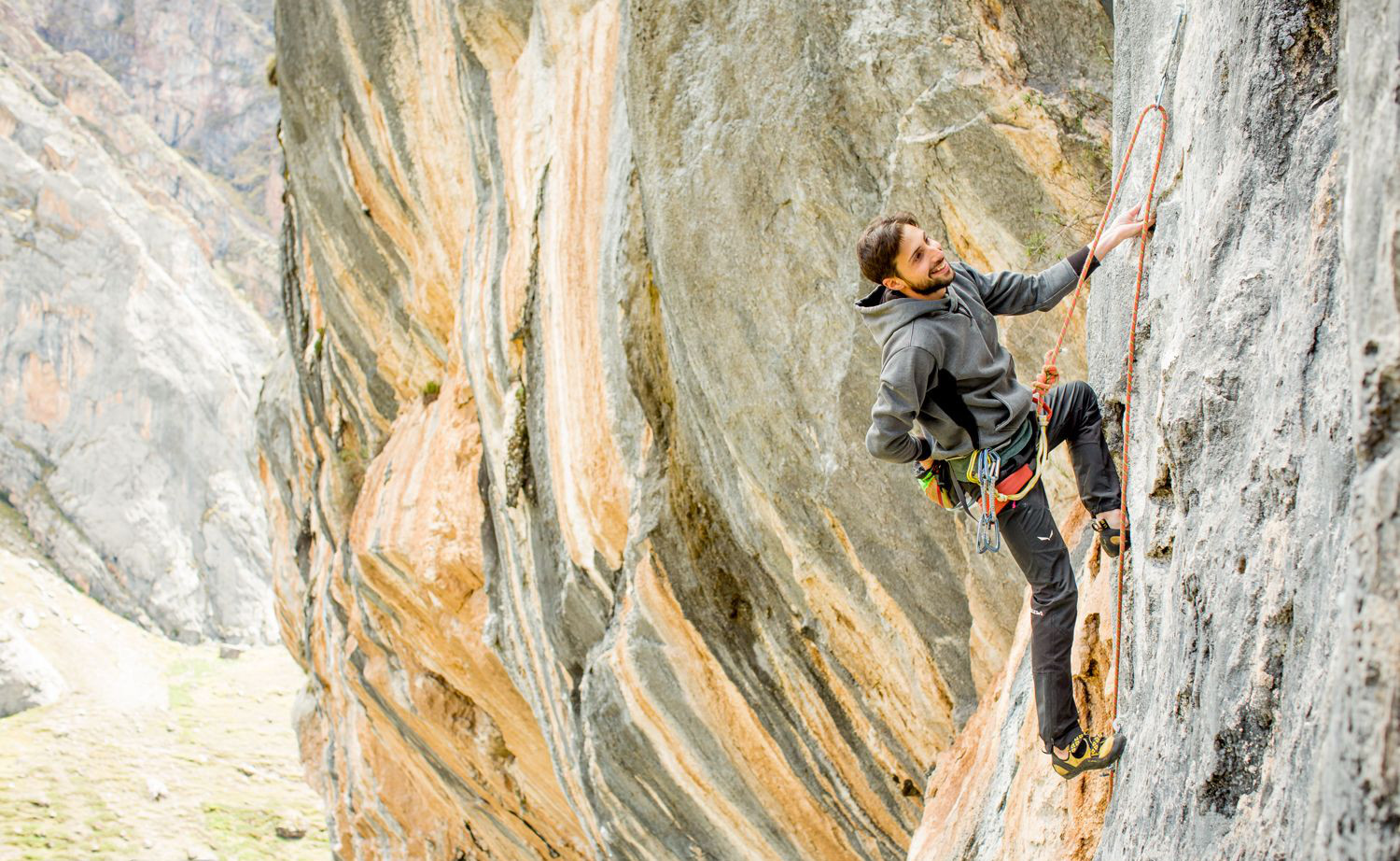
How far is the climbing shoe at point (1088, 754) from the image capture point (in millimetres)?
3977

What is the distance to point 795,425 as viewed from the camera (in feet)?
24.6

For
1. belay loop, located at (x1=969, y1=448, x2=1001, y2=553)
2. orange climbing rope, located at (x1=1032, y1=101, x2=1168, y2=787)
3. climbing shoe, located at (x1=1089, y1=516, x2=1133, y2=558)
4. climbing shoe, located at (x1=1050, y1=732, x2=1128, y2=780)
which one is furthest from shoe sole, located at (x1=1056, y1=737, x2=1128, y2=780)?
belay loop, located at (x1=969, y1=448, x2=1001, y2=553)

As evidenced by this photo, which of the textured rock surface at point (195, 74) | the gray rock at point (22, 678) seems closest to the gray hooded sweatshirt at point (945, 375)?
the gray rock at point (22, 678)

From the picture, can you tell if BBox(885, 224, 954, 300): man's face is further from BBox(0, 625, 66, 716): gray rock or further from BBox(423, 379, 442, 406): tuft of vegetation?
BBox(0, 625, 66, 716): gray rock

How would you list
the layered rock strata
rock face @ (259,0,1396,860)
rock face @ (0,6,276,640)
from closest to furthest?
rock face @ (259,0,1396,860) → the layered rock strata → rock face @ (0,6,276,640)

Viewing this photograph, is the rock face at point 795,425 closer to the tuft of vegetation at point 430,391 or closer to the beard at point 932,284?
the tuft of vegetation at point 430,391

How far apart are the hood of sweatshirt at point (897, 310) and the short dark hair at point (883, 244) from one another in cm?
12

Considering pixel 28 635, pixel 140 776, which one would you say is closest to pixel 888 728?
pixel 140 776

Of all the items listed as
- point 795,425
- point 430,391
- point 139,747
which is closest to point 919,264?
point 795,425

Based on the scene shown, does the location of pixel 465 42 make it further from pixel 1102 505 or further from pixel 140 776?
pixel 140 776

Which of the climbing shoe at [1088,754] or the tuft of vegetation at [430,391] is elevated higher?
the tuft of vegetation at [430,391]

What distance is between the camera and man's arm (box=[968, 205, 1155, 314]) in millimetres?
4527

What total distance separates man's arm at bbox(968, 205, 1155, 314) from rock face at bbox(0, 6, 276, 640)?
59321mm

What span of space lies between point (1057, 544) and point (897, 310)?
1240mm
